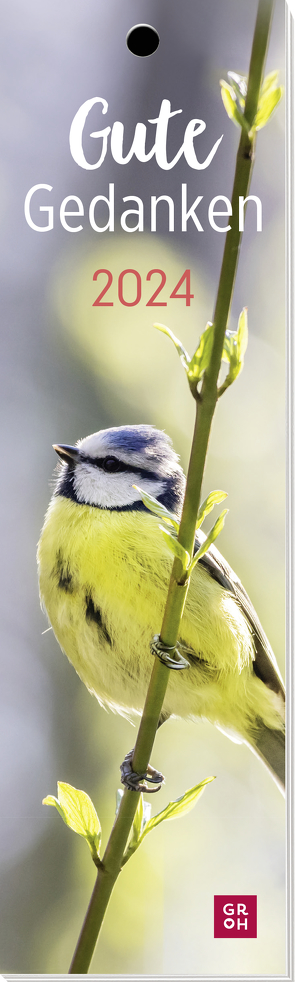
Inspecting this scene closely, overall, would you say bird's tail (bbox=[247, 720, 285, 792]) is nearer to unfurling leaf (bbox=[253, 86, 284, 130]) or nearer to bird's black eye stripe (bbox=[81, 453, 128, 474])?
bird's black eye stripe (bbox=[81, 453, 128, 474])

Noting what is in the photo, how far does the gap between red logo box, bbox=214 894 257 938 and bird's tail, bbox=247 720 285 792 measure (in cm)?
A: 11

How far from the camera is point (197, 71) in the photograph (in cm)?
75

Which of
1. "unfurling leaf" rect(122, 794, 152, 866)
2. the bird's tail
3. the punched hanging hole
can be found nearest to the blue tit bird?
the bird's tail

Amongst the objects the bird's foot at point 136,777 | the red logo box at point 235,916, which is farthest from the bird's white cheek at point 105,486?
the red logo box at point 235,916

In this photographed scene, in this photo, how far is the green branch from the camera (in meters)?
0.43

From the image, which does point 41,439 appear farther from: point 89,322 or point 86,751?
point 86,751

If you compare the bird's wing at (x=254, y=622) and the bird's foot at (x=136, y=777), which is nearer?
the bird's foot at (x=136, y=777)

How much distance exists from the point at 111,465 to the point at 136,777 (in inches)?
14.4

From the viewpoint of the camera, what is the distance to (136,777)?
0.52m

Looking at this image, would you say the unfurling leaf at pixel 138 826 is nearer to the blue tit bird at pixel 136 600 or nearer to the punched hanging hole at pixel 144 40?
the blue tit bird at pixel 136 600

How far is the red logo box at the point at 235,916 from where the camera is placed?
2.35ft

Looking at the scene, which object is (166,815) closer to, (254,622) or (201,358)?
(254,622)

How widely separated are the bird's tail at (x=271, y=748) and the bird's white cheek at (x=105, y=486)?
0.26 m

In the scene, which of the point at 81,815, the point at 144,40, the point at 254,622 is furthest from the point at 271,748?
the point at 144,40
